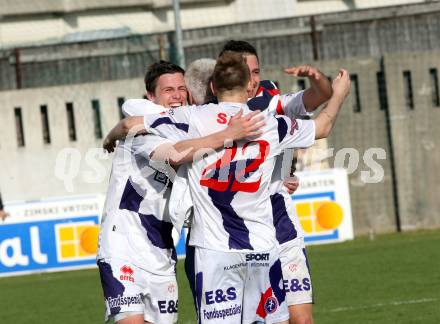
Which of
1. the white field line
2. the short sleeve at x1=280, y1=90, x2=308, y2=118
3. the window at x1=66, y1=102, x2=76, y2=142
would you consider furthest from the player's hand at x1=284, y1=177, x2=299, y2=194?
the window at x1=66, y1=102, x2=76, y2=142

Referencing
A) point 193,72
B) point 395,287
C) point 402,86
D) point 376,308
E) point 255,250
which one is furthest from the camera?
point 402,86

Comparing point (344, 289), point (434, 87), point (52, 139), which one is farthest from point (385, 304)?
point (52, 139)

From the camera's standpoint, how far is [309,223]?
18094 millimetres

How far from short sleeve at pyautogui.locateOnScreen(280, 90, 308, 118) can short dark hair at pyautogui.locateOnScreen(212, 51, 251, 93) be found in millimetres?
993

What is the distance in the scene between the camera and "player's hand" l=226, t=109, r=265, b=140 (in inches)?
251

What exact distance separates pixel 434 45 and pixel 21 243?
9.01m

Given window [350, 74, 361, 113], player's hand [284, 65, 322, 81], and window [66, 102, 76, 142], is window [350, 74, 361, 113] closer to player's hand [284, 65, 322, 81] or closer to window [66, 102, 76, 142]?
window [66, 102, 76, 142]

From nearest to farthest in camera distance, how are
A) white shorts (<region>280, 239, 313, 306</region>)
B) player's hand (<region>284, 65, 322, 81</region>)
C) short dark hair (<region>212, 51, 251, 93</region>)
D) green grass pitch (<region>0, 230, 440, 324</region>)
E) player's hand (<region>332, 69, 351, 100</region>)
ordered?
1. short dark hair (<region>212, 51, 251, 93</region>)
2. player's hand (<region>284, 65, 322, 81</region>)
3. player's hand (<region>332, 69, 351, 100</region>)
4. white shorts (<region>280, 239, 313, 306</region>)
5. green grass pitch (<region>0, 230, 440, 324</region>)

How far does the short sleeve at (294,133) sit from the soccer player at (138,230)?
3.06ft

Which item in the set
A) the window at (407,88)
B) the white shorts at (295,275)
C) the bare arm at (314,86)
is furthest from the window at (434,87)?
the bare arm at (314,86)

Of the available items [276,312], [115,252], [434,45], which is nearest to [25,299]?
[115,252]

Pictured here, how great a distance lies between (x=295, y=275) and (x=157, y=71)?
1.71 metres

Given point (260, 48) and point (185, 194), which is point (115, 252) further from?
point (260, 48)

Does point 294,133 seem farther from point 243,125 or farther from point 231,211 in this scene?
point 231,211
